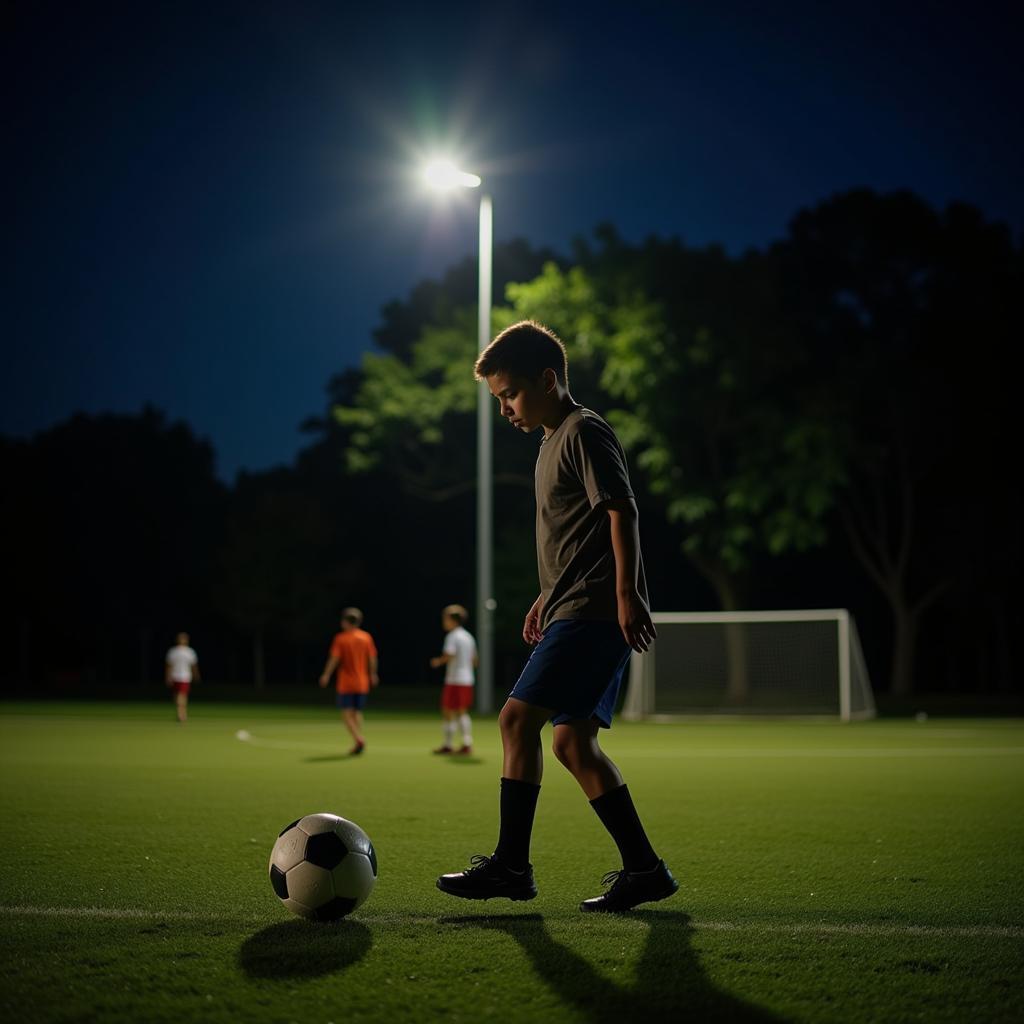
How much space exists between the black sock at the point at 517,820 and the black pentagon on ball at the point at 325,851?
0.64m

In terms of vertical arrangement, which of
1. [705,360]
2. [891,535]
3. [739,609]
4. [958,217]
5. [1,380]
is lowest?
[739,609]

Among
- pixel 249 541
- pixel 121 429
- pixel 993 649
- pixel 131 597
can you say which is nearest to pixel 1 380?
pixel 121 429

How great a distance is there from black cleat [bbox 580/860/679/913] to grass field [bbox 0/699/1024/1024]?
10 cm

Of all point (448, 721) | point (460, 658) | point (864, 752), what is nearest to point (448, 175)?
point (460, 658)

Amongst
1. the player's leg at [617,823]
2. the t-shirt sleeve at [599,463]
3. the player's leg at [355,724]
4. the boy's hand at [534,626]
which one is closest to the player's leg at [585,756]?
the player's leg at [617,823]

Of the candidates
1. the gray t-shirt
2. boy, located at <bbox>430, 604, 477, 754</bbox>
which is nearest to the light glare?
boy, located at <bbox>430, 604, 477, 754</bbox>

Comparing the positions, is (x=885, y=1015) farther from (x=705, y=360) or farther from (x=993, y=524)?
(x=993, y=524)

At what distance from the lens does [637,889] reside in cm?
495

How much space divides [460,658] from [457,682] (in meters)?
0.41

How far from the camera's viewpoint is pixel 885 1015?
140 inches

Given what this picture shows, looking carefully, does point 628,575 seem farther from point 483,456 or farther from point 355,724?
point 483,456

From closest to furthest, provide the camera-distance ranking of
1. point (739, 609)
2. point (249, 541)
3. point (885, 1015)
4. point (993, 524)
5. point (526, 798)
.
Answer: point (885, 1015)
point (526, 798)
point (739, 609)
point (993, 524)
point (249, 541)

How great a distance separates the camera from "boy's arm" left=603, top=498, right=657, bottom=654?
15.5 feet

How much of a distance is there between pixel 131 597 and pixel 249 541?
10.8 meters
